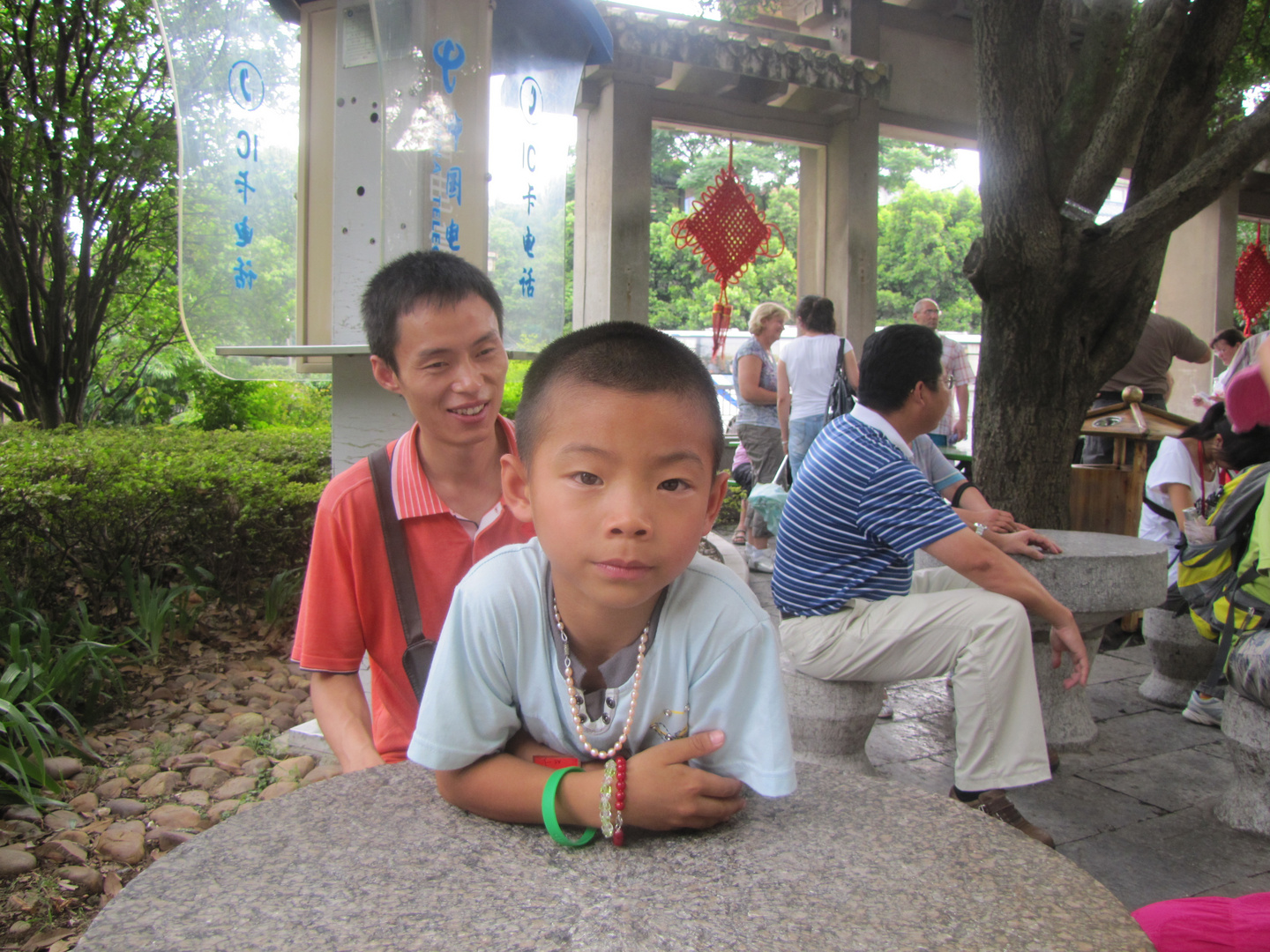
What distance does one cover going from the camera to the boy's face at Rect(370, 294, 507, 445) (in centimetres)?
186

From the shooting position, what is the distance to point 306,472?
5.66 meters

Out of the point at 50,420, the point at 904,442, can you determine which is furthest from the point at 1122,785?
the point at 50,420

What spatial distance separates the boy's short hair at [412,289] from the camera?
1.89m

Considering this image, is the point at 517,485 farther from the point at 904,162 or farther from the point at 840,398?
the point at 904,162

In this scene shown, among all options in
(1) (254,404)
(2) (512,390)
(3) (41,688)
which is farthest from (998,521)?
(1) (254,404)

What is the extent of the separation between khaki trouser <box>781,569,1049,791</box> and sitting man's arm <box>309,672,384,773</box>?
5.31 feet

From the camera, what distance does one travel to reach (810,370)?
6.36 metres

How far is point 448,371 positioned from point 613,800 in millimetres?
1042

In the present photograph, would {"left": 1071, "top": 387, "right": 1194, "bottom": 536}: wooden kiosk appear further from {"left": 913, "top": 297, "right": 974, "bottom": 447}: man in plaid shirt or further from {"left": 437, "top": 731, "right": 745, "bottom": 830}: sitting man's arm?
{"left": 437, "top": 731, "right": 745, "bottom": 830}: sitting man's arm

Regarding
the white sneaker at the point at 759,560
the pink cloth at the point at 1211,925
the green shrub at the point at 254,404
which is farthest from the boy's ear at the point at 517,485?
the green shrub at the point at 254,404

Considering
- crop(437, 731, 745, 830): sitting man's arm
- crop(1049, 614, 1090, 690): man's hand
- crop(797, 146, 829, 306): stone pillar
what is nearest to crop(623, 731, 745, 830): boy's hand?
crop(437, 731, 745, 830): sitting man's arm

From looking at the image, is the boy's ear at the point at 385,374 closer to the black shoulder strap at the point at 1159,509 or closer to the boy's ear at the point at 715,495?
the boy's ear at the point at 715,495

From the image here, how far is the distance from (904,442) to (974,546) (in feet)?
1.57

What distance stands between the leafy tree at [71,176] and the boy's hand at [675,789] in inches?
315
